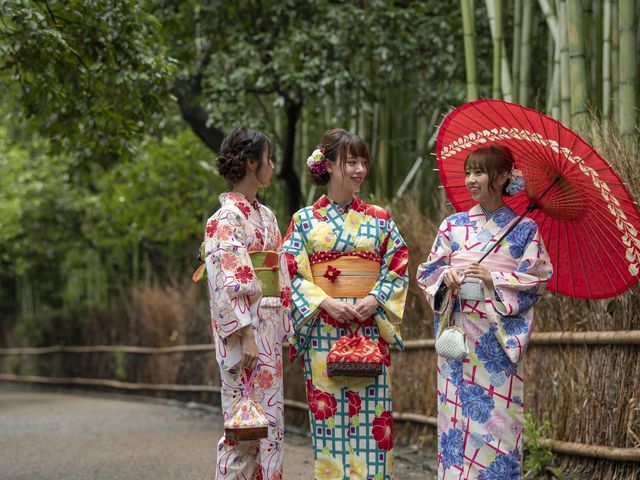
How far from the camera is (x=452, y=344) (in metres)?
3.95

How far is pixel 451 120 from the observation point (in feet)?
14.2

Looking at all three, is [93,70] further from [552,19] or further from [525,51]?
[552,19]

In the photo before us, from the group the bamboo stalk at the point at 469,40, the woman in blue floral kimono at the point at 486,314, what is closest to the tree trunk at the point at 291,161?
the bamboo stalk at the point at 469,40

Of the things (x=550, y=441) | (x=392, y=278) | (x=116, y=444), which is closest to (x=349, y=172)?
(x=392, y=278)

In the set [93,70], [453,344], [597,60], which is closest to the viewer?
[453,344]

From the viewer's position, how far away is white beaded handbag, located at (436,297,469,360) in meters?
3.93

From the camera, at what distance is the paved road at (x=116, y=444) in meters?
6.44

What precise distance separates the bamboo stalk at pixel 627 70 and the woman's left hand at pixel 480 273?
147 cm

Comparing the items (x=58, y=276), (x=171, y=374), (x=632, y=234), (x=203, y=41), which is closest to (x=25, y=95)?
(x=203, y=41)

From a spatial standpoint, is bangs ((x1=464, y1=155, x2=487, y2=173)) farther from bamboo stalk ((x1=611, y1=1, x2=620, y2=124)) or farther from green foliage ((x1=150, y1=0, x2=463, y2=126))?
green foliage ((x1=150, y1=0, x2=463, y2=126))

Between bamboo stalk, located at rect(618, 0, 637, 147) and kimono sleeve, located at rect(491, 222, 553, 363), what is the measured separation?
129 cm

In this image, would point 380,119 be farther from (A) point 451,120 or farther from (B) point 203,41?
(A) point 451,120

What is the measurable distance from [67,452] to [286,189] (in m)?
3.73

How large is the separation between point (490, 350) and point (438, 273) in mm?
361
